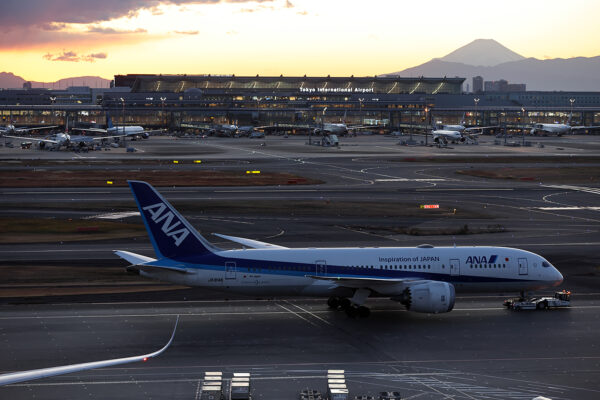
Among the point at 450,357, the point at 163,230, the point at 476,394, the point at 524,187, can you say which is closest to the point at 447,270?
the point at 450,357

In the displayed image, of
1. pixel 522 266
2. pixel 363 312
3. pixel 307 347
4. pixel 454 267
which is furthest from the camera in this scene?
pixel 522 266

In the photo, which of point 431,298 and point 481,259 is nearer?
point 431,298

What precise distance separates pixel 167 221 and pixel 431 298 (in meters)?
15.7

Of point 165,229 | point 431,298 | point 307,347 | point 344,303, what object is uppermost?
point 165,229

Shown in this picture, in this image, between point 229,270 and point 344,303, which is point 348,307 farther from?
point 229,270

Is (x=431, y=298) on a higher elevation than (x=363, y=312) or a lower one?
higher

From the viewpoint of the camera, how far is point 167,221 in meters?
42.8

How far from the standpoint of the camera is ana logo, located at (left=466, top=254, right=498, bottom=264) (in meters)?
45.5

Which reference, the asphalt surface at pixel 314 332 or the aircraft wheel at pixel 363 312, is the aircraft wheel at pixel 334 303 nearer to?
the asphalt surface at pixel 314 332

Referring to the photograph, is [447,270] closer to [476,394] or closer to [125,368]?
[476,394]

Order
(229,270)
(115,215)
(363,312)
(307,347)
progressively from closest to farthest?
(307,347) → (229,270) → (363,312) → (115,215)

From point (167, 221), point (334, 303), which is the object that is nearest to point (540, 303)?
point (334, 303)

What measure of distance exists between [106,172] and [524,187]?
72.6 m

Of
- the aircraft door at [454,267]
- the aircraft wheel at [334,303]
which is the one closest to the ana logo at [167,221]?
the aircraft wheel at [334,303]
